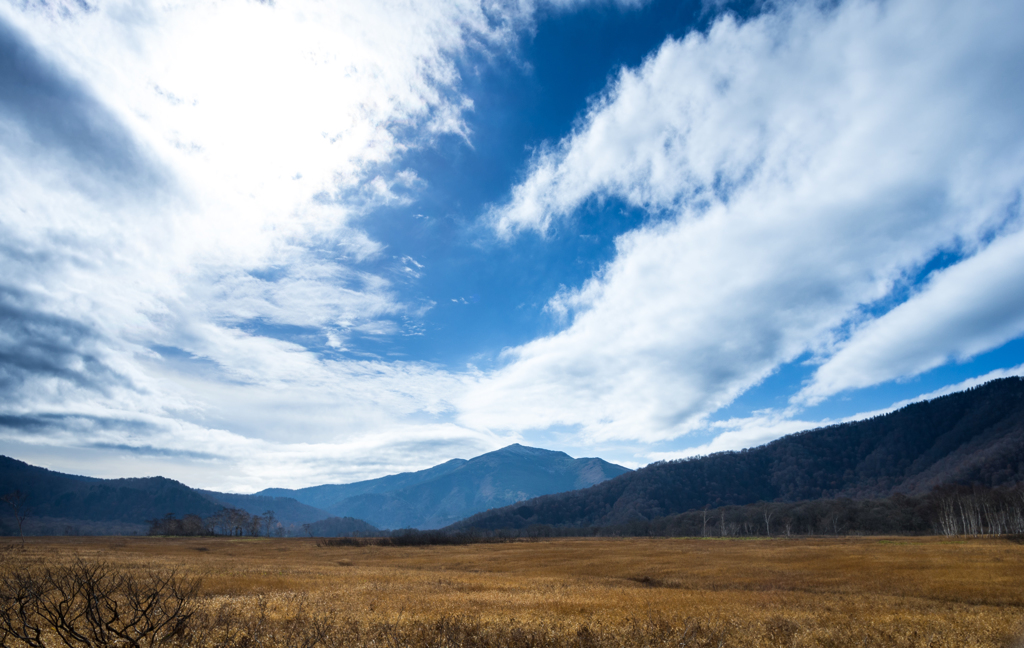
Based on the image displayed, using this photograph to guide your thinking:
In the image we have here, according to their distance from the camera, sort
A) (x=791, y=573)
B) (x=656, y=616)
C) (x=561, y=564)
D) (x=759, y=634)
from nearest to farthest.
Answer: (x=759, y=634) < (x=656, y=616) < (x=791, y=573) < (x=561, y=564)

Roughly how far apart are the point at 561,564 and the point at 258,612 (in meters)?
44.0

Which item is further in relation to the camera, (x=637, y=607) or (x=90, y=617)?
(x=637, y=607)

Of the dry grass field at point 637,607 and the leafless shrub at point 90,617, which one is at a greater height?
the leafless shrub at point 90,617

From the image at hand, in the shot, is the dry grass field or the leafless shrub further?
the dry grass field

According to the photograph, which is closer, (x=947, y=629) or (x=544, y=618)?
(x=947, y=629)

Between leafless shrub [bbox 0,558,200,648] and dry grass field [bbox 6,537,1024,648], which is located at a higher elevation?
leafless shrub [bbox 0,558,200,648]

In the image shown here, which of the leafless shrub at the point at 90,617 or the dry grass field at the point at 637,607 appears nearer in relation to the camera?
the leafless shrub at the point at 90,617

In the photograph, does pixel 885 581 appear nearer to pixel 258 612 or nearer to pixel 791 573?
pixel 791 573

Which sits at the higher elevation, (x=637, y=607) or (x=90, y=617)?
(x=90, y=617)

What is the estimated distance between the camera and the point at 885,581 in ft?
121

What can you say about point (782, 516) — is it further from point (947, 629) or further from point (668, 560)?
point (947, 629)

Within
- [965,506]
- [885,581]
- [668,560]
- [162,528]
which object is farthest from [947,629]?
[162,528]

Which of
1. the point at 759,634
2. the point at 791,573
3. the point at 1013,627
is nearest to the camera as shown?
the point at 759,634

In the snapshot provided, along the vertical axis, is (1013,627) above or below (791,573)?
above
